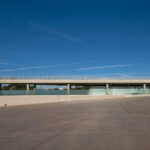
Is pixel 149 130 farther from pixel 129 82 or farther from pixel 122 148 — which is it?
pixel 129 82

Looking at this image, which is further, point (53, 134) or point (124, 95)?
point (124, 95)

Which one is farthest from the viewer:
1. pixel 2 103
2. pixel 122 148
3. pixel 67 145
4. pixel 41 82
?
pixel 41 82

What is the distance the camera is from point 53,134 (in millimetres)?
6246

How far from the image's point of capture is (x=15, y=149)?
4.75m

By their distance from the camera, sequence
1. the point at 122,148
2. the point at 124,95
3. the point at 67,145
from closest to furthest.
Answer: the point at 122,148
the point at 67,145
the point at 124,95

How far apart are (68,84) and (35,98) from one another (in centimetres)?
1454

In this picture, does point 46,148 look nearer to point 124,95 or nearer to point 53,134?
point 53,134

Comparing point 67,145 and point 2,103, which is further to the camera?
point 2,103

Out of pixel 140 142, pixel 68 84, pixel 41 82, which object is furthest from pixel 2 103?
pixel 140 142

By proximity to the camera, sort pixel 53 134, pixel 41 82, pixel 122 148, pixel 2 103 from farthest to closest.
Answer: pixel 41 82
pixel 2 103
pixel 53 134
pixel 122 148

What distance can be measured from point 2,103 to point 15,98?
231 centimetres

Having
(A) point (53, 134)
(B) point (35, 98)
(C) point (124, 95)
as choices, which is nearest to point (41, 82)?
(B) point (35, 98)

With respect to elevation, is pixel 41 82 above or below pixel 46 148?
above

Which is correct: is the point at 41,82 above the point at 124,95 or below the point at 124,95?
above
